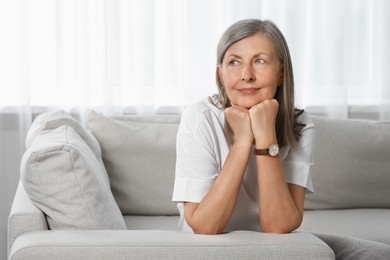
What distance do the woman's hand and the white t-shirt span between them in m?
0.13

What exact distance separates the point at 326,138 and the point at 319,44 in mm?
750

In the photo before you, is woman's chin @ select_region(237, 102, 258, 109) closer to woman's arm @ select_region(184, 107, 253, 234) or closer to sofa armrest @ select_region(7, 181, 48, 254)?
woman's arm @ select_region(184, 107, 253, 234)

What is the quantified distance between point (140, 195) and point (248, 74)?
1.15m

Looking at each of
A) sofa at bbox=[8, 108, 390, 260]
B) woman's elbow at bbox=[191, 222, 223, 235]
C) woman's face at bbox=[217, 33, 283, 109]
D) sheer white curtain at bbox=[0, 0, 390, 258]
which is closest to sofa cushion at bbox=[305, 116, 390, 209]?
sofa at bbox=[8, 108, 390, 260]

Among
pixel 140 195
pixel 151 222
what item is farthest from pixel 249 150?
pixel 140 195

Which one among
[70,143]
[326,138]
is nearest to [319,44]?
[326,138]

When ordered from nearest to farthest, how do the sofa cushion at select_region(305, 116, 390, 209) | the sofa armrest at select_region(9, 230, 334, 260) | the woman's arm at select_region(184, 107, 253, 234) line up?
1. the sofa armrest at select_region(9, 230, 334, 260)
2. the woman's arm at select_region(184, 107, 253, 234)
3. the sofa cushion at select_region(305, 116, 390, 209)

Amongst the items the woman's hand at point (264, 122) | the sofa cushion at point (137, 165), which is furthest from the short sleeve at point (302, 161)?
the sofa cushion at point (137, 165)

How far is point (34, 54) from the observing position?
386 centimetres

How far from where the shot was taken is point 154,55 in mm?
3922

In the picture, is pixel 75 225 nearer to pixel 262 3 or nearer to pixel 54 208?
pixel 54 208

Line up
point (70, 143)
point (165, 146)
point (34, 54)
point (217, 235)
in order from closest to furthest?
point (217, 235) → point (70, 143) → point (165, 146) → point (34, 54)

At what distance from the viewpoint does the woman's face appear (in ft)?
7.34

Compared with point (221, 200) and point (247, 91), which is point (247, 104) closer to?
point (247, 91)
